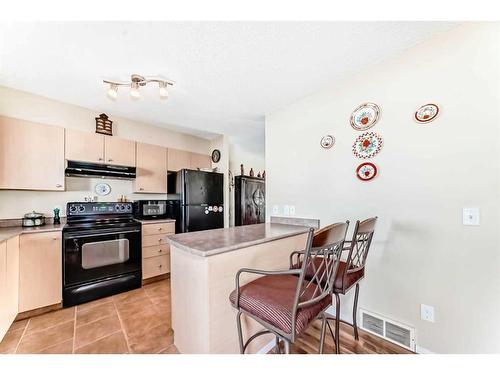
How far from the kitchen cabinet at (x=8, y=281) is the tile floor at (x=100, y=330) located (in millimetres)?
148

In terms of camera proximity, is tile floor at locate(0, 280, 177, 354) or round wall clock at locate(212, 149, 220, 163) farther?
round wall clock at locate(212, 149, 220, 163)

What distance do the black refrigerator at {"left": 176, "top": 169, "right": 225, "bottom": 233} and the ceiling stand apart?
1.15 metres

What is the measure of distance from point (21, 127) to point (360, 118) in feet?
11.3

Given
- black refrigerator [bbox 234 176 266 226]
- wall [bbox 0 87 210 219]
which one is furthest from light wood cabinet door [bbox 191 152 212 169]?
black refrigerator [bbox 234 176 266 226]

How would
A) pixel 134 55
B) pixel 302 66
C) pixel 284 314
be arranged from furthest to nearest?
1. pixel 302 66
2. pixel 134 55
3. pixel 284 314

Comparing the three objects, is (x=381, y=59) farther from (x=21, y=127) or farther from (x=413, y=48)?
(x=21, y=127)

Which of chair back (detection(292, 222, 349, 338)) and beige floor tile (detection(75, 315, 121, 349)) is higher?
chair back (detection(292, 222, 349, 338))

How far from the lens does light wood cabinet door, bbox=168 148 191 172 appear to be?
129 inches

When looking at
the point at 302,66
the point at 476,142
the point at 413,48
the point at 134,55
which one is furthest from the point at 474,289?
the point at 134,55

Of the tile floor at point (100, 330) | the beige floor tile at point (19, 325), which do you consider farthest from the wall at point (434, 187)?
the beige floor tile at point (19, 325)

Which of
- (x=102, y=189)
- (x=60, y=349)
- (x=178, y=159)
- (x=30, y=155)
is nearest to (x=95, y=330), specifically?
(x=60, y=349)

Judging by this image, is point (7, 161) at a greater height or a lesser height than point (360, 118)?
lesser

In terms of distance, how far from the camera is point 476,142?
1283 mm

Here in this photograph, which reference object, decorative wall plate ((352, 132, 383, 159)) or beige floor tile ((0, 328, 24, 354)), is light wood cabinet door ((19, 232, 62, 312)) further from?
decorative wall plate ((352, 132, 383, 159))
